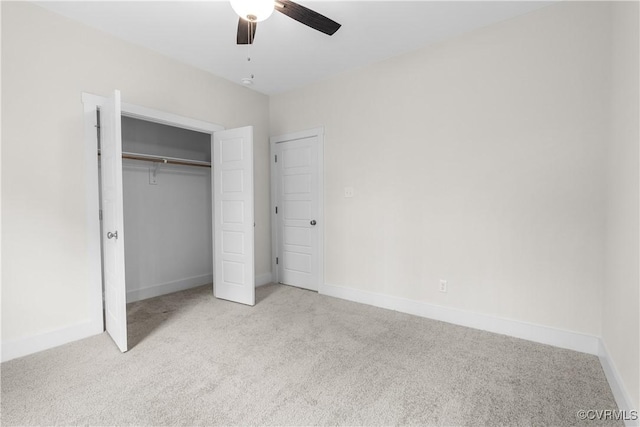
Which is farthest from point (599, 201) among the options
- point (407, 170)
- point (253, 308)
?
point (253, 308)

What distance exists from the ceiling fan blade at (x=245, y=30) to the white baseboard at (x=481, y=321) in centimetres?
280

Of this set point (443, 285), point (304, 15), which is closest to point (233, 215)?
point (304, 15)

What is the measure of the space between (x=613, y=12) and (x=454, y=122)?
1.24 metres

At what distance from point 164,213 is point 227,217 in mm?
1001

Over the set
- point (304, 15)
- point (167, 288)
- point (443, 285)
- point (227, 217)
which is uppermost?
point (304, 15)

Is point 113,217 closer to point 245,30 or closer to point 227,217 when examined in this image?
point 227,217

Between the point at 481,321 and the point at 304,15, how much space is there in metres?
2.92

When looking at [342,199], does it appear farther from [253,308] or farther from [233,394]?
[233,394]

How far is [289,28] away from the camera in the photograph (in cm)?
276

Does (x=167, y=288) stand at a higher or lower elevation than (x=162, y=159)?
lower

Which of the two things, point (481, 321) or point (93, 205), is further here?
point (481, 321)

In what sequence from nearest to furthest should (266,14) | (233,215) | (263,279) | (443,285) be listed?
(266,14) < (443,285) < (233,215) < (263,279)

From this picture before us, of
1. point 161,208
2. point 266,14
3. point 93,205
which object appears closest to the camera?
point 266,14

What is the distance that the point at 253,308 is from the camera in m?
3.42
